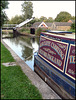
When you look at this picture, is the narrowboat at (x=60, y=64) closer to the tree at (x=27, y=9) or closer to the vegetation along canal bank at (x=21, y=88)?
the vegetation along canal bank at (x=21, y=88)

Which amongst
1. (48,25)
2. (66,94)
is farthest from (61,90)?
(48,25)

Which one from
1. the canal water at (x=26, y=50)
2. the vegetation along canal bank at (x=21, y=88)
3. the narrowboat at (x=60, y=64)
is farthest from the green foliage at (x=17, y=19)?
the vegetation along canal bank at (x=21, y=88)

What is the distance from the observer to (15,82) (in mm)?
5531

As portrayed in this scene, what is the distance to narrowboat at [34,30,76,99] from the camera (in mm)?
4829

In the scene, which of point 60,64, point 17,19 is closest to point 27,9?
point 17,19

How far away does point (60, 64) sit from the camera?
5691mm

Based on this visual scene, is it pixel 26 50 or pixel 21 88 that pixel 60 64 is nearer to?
pixel 21 88

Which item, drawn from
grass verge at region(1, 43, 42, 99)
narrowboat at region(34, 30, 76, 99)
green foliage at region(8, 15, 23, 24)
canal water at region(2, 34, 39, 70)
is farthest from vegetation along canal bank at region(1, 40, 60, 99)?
green foliage at region(8, 15, 23, 24)

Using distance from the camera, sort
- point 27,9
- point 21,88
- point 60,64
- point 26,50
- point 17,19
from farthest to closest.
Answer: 1. point 17,19
2. point 27,9
3. point 26,50
4. point 60,64
5. point 21,88

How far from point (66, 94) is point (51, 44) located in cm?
288

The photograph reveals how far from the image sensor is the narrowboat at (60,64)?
4.83m

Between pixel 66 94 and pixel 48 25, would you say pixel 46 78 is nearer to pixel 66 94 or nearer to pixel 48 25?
pixel 66 94

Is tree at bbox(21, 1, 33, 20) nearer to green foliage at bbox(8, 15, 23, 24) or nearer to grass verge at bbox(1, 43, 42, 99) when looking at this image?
green foliage at bbox(8, 15, 23, 24)

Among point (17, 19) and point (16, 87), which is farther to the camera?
point (17, 19)
